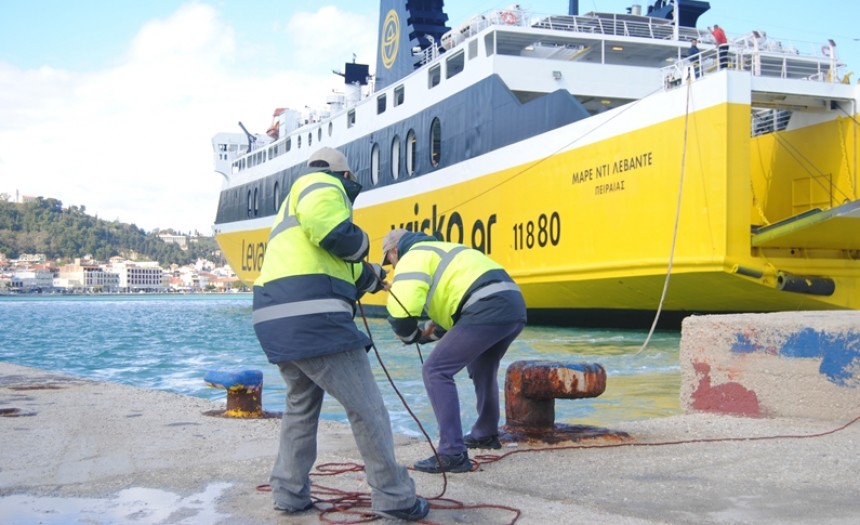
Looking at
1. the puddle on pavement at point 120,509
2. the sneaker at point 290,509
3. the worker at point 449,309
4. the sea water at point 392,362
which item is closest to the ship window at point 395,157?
the sea water at point 392,362

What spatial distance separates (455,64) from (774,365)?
15.7 meters

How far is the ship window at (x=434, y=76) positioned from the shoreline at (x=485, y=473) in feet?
52.0

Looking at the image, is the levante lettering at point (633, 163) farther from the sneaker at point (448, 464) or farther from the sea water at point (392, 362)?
the sneaker at point (448, 464)

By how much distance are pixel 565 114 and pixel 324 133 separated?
44.2 ft

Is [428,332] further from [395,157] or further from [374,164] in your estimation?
[374,164]

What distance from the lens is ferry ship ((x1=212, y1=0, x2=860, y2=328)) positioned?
12.6 meters

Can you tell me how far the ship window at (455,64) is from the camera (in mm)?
19922

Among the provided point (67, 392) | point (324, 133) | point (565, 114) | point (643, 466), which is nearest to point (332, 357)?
point (643, 466)

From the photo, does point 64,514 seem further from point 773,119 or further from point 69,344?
point 69,344

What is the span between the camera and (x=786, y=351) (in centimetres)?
A: 552

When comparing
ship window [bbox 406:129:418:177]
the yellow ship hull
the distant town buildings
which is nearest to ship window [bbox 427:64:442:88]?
ship window [bbox 406:129:418:177]

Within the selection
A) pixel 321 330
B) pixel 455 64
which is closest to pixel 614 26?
pixel 455 64

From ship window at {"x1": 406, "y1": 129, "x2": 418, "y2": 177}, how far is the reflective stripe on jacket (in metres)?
18.0

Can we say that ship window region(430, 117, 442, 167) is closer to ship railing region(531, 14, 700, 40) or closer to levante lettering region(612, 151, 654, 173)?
ship railing region(531, 14, 700, 40)
